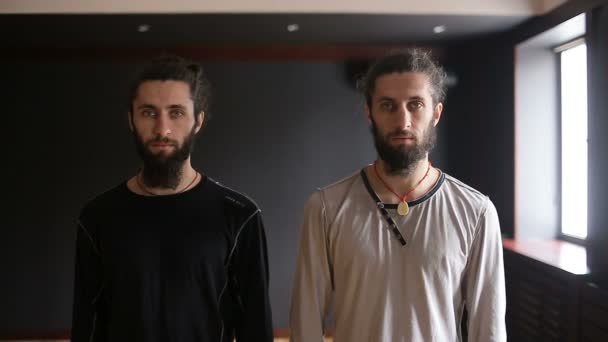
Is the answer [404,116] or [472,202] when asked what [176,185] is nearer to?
[404,116]

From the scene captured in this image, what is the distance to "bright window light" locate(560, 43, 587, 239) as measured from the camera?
3.60 metres

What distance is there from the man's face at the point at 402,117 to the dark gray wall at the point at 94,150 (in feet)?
9.37

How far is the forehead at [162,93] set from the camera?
63.4 inches

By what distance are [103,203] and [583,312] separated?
2522mm

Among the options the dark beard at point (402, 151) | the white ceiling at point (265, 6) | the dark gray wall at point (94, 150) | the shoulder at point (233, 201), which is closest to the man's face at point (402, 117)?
the dark beard at point (402, 151)

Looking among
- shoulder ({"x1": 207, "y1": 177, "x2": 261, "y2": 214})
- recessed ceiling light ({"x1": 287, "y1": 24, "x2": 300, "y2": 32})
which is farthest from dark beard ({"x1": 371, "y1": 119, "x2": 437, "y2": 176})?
recessed ceiling light ({"x1": 287, "y1": 24, "x2": 300, "y2": 32})

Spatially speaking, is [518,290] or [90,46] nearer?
[518,290]

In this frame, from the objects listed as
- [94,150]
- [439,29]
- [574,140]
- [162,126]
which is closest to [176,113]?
[162,126]

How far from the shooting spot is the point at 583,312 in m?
2.79

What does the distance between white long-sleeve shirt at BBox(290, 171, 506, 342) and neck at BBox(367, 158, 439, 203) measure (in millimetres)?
29

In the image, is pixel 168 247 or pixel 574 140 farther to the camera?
pixel 574 140

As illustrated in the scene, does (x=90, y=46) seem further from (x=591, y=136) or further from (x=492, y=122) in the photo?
(x=591, y=136)

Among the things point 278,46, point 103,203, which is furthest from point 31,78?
point 103,203

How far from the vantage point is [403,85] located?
1.56 m
